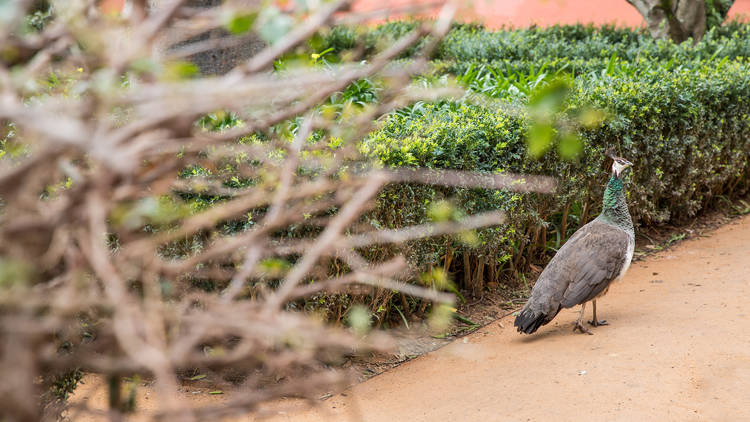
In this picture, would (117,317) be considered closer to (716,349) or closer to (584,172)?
Result: (716,349)

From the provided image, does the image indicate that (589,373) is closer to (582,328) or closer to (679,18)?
(582,328)

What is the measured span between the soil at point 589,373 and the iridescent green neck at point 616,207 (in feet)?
2.36

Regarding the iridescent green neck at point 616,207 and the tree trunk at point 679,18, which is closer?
the iridescent green neck at point 616,207

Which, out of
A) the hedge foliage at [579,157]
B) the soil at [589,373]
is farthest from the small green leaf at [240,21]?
the hedge foliage at [579,157]

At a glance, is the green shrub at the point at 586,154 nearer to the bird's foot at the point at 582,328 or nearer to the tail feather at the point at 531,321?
the tail feather at the point at 531,321

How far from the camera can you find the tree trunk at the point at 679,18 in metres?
11.4

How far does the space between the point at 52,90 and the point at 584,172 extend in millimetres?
4864

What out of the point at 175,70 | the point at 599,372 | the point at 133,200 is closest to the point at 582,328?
the point at 599,372

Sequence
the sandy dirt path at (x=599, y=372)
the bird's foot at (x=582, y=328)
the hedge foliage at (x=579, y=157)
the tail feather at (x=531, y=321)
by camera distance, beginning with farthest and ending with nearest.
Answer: the hedge foliage at (x=579, y=157) → the bird's foot at (x=582, y=328) → the tail feather at (x=531, y=321) → the sandy dirt path at (x=599, y=372)

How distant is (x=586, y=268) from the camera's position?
17.1 ft

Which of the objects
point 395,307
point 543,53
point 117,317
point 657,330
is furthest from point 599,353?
point 543,53

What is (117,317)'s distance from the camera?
128 centimetres

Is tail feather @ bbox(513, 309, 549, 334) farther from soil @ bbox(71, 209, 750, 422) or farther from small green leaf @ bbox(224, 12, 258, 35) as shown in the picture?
small green leaf @ bbox(224, 12, 258, 35)

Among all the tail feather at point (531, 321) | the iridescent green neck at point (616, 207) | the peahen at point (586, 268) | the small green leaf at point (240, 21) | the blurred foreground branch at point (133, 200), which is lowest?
the tail feather at point (531, 321)
